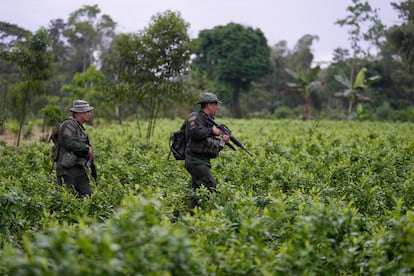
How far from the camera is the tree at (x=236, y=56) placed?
45344 millimetres

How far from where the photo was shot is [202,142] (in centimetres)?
641

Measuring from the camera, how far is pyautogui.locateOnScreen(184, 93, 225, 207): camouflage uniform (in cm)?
632

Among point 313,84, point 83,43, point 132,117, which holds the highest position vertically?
point 83,43

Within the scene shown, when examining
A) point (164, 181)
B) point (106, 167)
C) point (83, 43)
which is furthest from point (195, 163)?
point (83, 43)

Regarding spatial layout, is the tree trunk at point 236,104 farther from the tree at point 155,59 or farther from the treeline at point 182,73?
the tree at point 155,59

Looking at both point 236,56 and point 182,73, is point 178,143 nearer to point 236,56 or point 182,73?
point 182,73

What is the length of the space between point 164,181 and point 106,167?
1.73m

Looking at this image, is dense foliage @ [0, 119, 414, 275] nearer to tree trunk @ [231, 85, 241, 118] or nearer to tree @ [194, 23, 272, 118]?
tree @ [194, 23, 272, 118]

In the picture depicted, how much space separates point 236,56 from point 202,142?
3955 cm

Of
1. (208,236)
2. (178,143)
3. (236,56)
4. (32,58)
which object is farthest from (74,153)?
(236,56)

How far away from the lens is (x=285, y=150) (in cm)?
1105

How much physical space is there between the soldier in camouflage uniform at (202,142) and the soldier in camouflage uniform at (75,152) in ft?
4.94

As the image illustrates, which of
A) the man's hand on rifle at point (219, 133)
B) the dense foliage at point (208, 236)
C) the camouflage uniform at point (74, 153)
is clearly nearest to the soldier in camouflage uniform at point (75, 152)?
the camouflage uniform at point (74, 153)

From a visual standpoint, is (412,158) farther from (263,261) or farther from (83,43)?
(83,43)
